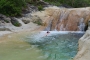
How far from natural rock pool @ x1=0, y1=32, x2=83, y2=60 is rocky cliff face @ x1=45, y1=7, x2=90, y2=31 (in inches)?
178

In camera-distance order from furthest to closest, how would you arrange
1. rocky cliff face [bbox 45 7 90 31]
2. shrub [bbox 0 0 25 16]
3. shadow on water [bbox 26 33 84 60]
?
Answer: rocky cliff face [bbox 45 7 90 31] < shrub [bbox 0 0 25 16] < shadow on water [bbox 26 33 84 60]

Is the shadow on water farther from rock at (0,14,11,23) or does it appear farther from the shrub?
the shrub

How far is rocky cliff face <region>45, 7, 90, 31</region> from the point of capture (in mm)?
19688

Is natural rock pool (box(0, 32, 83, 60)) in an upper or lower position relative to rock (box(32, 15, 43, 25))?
lower

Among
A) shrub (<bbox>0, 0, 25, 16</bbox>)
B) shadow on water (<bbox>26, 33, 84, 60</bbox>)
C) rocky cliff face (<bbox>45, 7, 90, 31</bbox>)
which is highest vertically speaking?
shrub (<bbox>0, 0, 25, 16</bbox>)

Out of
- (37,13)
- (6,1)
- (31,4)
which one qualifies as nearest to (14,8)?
(6,1)

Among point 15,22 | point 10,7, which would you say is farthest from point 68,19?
point 10,7

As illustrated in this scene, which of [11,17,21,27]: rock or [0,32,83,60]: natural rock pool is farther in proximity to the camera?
[11,17,21,27]: rock

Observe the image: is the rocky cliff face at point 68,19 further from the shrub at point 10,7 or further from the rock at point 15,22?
the shrub at point 10,7

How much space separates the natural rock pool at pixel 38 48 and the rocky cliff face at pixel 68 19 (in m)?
4.53

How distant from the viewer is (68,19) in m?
20.3

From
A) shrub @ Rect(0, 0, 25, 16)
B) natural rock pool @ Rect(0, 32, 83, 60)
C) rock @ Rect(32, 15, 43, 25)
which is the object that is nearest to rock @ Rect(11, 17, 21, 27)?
shrub @ Rect(0, 0, 25, 16)

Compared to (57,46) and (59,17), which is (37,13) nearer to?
(59,17)

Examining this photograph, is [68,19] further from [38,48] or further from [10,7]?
[38,48]
